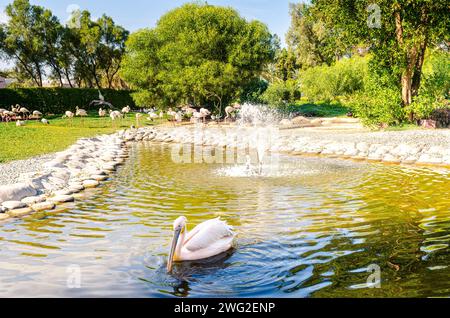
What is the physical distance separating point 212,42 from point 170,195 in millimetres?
22396

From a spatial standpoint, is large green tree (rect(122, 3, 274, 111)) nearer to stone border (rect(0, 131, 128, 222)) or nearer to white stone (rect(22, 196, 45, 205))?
stone border (rect(0, 131, 128, 222))

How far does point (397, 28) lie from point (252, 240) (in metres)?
16.5

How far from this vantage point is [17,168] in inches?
439

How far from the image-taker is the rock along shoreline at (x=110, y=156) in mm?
8430

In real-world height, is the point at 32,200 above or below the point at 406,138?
below

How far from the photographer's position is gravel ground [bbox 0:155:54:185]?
9.89m

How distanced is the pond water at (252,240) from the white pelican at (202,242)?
13 centimetres

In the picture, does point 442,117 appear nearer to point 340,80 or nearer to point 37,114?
point 340,80

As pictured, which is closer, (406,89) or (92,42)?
(406,89)

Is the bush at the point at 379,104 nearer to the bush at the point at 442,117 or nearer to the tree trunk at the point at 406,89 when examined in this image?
the tree trunk at the point at 406,89

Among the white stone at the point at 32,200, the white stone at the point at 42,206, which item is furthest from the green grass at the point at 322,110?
the white stone at the point at 42,206

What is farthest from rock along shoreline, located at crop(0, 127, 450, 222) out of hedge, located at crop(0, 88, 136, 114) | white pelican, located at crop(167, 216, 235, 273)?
hedge, located at crop(0, 88, 136, 114)

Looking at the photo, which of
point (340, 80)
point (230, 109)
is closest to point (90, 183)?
point (230, 109)

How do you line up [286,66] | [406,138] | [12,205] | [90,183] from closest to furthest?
[12,205] → [90,183] → [406,138] → [286,66]
